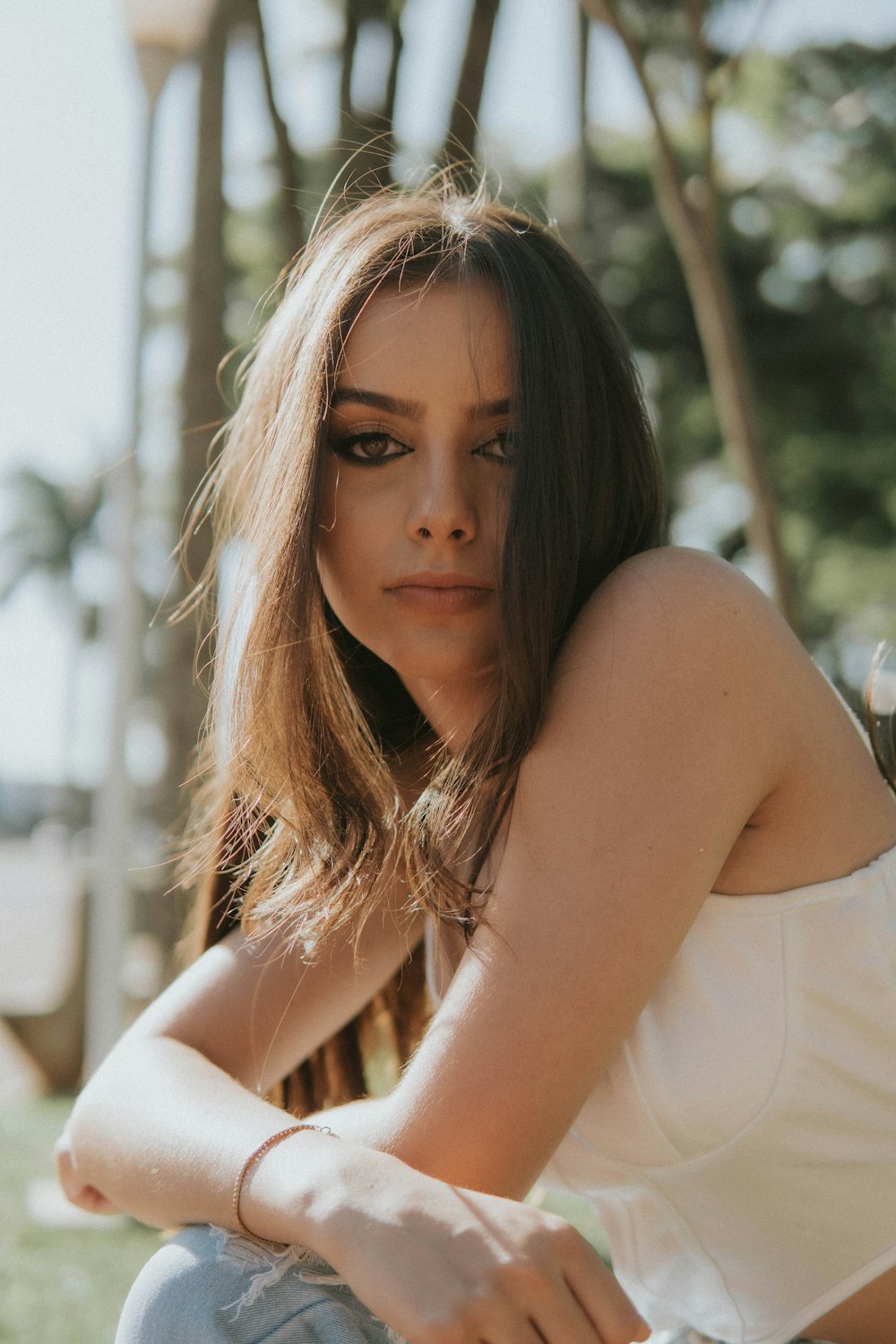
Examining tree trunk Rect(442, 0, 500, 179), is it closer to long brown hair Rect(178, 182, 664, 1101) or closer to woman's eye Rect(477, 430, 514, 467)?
long brown hair Rect(178, 182, 664, 1101)

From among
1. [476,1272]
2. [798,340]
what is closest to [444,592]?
[476,1272]

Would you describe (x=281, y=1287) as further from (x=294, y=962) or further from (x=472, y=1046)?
(x=294, y=962)

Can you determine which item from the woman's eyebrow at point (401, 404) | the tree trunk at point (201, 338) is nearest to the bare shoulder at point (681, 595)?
the woman's eyebrow at point (401, 404)

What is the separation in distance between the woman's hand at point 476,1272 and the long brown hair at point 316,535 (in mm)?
342

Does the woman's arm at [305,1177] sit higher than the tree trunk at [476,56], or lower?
lower

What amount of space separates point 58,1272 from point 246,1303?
3.44 metres

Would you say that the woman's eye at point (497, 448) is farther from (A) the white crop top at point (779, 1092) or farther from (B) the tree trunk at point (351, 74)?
(B) the tree trunk at point (351, 74)

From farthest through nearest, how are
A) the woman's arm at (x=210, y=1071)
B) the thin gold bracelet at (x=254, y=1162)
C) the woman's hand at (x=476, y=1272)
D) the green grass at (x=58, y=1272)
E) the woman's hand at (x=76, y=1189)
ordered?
the green grass at (x=58, y=1272) < the woman's hand at (x=76, y=1189) < the woman's arm at (x=210, y=1071) < the thin gold bracelet at (x=254, y=1162) < the woman's hand at (x=476, y=1272)

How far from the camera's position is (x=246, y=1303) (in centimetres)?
143

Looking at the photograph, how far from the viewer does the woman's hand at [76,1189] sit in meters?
2.07

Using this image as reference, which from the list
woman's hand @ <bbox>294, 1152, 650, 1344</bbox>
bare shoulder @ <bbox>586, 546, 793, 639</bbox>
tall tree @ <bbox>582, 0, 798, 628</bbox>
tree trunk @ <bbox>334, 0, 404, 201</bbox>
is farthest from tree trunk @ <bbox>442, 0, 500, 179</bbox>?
woman's hand @ <bbox>294, 1152, 650, 1344</bbox>

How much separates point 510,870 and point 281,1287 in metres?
0.50

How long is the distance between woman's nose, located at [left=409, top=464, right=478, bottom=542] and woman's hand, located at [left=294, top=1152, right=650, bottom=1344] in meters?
0.79

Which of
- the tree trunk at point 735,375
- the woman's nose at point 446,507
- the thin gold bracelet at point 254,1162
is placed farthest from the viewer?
the tree trunk at point 735,375
